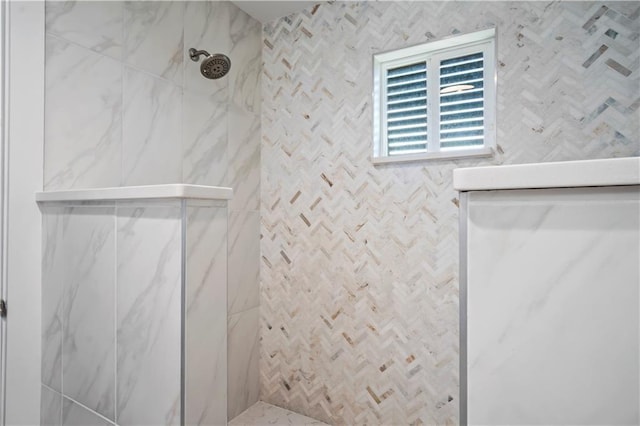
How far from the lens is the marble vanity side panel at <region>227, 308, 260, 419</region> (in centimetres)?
195

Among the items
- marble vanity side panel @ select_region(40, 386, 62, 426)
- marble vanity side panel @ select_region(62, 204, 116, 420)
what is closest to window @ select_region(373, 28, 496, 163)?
marble vanity side panel @ select_region(62, 204, 116, 420)

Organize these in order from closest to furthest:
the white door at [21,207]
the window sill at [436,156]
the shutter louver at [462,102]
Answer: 1. the white door at [21,207]
2. the window sill at [436,156]
3. the shutter louver at [462,102]

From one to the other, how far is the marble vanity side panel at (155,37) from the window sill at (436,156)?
1.06 m

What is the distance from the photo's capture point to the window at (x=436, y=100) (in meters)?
1.65

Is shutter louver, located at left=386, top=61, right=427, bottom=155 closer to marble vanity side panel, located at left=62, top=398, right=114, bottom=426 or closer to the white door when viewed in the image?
the white door

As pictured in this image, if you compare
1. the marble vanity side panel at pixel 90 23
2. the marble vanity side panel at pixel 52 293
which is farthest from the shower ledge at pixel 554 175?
the marble vanity side panel at pixel 90 23

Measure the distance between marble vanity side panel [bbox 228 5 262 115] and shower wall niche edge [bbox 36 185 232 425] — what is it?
116cm

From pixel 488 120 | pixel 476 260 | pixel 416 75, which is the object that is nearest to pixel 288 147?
pixel 416 75

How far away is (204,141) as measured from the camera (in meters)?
1.85

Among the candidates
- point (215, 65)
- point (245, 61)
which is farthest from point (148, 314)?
point (245, 61)

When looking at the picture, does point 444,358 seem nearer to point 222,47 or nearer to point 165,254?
point 165,254

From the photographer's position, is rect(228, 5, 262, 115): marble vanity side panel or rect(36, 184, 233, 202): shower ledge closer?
rect(36, 184, 233, 202): shower ledge

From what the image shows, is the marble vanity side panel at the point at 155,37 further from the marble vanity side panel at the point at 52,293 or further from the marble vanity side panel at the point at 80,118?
the marble vanity side panel at the point at 52,293

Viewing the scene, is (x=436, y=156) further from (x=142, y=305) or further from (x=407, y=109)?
(x=142, y=305)
